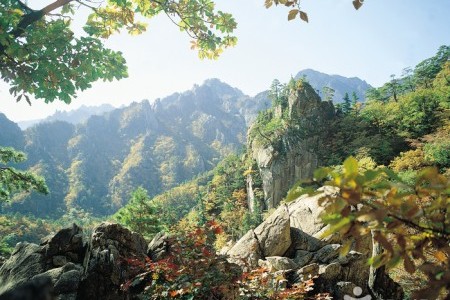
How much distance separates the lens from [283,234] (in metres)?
Result: 11.8

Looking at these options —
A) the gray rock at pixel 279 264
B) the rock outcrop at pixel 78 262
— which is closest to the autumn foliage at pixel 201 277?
the rock outcrop at pixel 78 262

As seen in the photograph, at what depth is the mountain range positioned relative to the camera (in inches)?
5256

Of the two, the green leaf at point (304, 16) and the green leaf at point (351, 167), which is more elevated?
the green leaf at point (304, 16)

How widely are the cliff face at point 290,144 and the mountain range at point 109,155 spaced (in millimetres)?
101643

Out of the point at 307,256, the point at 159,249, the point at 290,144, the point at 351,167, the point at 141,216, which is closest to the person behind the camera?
the point at 351,167

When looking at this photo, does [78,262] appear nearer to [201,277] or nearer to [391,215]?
[201,277]

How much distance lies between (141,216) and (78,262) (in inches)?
461

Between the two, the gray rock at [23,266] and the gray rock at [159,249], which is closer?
the gray rock at [23,266]

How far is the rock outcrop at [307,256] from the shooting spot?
8930 millimetres

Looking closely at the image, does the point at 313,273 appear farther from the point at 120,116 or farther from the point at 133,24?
the point at 120,116

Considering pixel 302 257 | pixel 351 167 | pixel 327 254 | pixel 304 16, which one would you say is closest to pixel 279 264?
pixel 302 257

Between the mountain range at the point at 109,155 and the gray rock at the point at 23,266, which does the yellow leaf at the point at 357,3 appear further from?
the mountain range at the point at 109,155

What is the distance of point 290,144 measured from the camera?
34375mm

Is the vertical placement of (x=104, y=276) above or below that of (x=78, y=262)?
above
